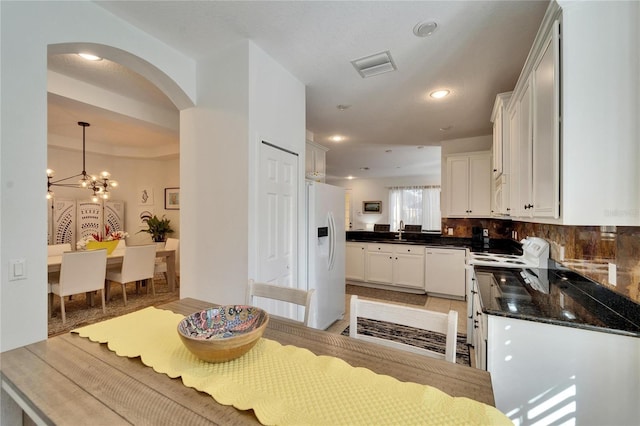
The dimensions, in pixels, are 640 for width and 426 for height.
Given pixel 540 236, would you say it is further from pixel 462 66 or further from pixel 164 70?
pixel 164 70

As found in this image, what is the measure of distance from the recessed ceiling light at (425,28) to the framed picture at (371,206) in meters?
7.53

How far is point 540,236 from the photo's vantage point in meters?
2.62

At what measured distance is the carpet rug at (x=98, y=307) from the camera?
3.13m

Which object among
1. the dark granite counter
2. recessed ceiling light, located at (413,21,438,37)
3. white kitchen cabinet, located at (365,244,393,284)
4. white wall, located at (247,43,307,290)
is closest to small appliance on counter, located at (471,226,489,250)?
the dark granite counter

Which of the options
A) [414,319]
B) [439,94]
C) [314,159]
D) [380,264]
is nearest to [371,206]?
[380,264]

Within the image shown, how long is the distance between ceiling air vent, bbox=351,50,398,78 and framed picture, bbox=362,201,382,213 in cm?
707

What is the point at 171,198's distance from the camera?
18.4 ft

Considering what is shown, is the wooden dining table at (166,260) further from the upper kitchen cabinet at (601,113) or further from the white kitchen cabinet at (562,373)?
the upper kitchen cabinet at (601,113)

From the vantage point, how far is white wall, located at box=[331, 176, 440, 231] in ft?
29.6

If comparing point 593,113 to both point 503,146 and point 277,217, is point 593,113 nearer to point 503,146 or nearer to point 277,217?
point 503,146

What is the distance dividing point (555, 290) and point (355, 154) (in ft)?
14.4

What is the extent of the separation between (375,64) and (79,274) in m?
3.96

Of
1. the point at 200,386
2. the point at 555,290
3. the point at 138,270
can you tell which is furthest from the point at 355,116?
the point at 138,270

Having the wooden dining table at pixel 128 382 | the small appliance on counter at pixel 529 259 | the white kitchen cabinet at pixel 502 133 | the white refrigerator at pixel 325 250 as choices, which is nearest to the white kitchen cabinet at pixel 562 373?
the wooden dining table at pixel 128 382
